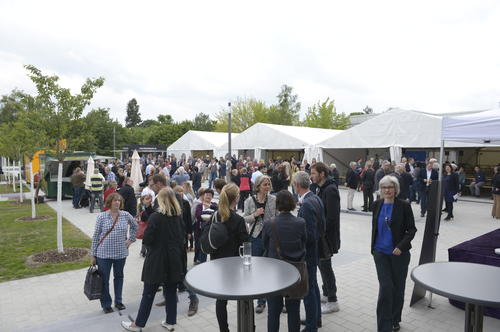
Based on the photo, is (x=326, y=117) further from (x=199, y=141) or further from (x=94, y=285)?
(x=94, y=285)

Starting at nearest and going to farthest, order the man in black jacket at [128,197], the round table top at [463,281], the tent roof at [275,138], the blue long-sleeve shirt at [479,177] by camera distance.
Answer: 1. the round table top at [463,281]
2. the man in black jacket at [128,197]
3. the blue long-sleeve shirt at [479,177]
4. the tent roof at [275,138]

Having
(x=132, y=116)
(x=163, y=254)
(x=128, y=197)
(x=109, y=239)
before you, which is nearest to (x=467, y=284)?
(x=163, y=254)

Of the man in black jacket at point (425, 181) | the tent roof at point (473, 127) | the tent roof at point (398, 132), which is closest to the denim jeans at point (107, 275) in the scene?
the tent roof at point (473, 127)

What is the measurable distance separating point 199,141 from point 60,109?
2361 cm

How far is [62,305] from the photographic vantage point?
4777 millimetres

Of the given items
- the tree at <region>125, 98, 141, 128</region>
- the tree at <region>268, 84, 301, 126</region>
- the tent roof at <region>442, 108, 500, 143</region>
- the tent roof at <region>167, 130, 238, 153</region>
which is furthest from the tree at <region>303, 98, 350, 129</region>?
the tree at <region>125, 98, 141, 128</region>

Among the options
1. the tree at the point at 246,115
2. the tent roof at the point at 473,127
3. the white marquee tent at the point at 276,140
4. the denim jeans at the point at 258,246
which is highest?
the tree at the point at 246,115

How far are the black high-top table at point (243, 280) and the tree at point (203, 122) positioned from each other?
217 feet

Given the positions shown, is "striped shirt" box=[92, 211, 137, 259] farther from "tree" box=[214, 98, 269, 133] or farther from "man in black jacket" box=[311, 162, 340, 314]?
"tree" box=[214, 98, 269, 133]

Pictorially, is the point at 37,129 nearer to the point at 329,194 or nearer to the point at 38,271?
the point at 38,271

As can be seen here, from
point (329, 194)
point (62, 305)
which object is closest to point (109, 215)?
point (62, 305)

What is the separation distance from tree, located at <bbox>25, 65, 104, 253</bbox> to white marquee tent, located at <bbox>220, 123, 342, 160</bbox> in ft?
51.8

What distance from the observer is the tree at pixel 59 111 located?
7.08m

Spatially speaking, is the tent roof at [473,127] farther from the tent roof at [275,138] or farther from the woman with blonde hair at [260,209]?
the tent roof at [275,138]
